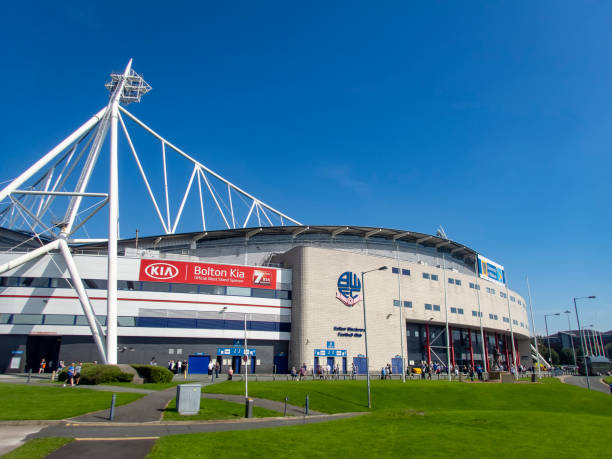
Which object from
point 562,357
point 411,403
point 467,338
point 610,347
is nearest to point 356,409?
point 411,403

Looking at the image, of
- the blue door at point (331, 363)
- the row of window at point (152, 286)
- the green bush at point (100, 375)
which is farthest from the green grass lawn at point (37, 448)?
the blue door at point (331, 363)

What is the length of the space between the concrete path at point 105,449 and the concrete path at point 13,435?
1687mm

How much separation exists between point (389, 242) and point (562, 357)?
120 meters

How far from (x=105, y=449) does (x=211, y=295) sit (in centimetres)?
3997

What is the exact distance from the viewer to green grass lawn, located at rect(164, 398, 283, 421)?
2070 cm

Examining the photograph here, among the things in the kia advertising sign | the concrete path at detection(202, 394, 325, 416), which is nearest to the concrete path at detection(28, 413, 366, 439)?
the concrete path at detection(202, 394, 325, 416)

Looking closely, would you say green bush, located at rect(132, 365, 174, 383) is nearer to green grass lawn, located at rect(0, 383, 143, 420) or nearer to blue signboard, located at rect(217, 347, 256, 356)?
green grass lawn, located at rect(0, 383, 143, 420)

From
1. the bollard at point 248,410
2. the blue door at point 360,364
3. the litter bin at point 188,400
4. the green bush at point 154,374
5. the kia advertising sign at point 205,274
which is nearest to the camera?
the litter bin at point 188,400

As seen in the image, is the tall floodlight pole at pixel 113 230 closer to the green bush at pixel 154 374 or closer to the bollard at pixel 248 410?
the green bush at pixel 154 374

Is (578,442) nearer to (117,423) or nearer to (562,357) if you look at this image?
(117,423)

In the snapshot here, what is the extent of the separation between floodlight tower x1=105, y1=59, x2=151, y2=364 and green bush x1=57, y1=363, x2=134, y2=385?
197 inches

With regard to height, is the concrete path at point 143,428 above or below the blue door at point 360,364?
below

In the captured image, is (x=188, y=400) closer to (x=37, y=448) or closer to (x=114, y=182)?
(x=37, y=448)

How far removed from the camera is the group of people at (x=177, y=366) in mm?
47375
